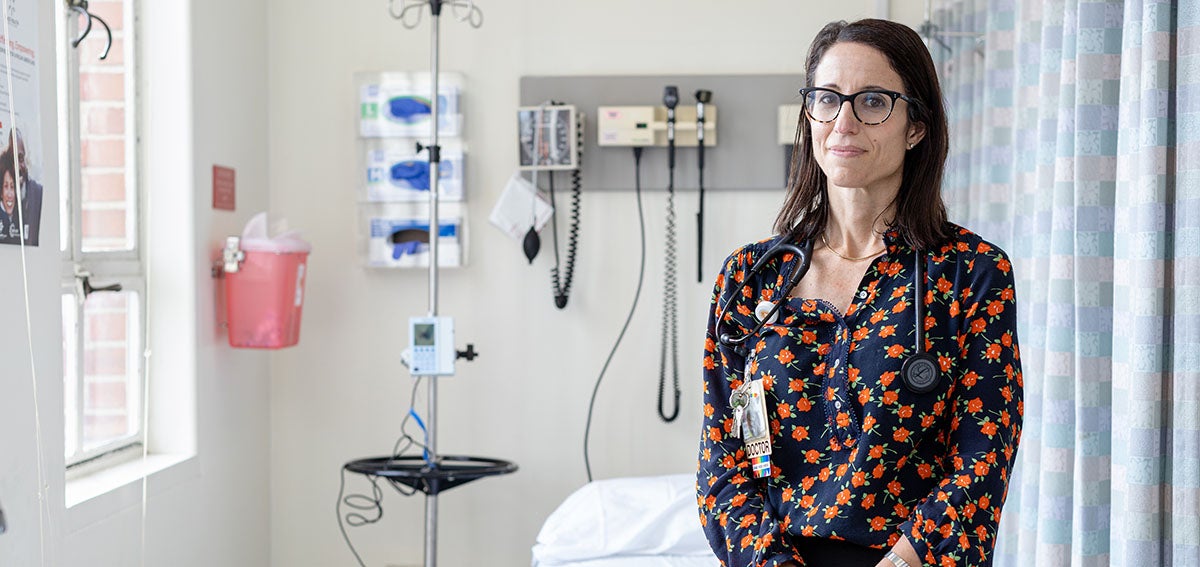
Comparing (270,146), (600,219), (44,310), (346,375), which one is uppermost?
(270,146)

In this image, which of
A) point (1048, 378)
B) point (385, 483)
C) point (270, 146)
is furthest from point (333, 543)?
point (1048, 378)

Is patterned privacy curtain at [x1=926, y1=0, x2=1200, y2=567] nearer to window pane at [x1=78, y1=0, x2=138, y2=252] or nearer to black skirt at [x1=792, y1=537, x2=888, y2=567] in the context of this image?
black skirt at [x1=792, y1=537, x2=888, y2=567]

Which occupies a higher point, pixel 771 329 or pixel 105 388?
pixel 771 329

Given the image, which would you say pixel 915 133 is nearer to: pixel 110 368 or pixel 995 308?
pixel 995 308

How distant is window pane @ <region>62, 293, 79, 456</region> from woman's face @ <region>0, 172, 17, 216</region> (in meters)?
0.56

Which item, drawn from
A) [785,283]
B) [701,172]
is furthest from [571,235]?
[785,283]

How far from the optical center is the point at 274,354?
3.42 m

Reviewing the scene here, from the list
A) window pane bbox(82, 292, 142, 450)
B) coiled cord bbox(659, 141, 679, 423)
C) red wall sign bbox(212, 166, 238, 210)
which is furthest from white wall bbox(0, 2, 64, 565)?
coiled cord bbox(659, 141, 679, 423)

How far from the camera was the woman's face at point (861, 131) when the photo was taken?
1.31 m

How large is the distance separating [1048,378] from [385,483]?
6.77 ft

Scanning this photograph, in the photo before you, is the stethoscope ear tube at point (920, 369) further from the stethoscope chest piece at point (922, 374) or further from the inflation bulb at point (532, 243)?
the inflation bulb at point (532, 243)

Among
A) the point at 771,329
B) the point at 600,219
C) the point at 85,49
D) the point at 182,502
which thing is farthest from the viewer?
the point at 600,219

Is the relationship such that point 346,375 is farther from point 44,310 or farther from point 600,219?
point 44,310

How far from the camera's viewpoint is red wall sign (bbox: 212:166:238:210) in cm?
302
